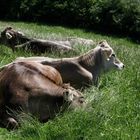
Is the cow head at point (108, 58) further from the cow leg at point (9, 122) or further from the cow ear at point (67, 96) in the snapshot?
the cow leg at point (9, 122)

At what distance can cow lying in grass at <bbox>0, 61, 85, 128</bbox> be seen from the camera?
27.3 feet

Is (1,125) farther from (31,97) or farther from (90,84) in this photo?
(90,84)

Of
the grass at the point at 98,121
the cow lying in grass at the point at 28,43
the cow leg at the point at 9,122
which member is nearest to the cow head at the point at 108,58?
the grass at the point at 98,121

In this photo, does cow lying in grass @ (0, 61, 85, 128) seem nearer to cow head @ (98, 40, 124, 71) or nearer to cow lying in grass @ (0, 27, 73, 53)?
cow head @ (98, 40, 124, 71)

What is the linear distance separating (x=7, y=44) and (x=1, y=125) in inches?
273

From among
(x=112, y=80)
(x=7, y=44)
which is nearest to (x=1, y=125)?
(x=112, y=80)

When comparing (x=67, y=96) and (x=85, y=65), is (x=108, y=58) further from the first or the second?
(x=67, y=96)

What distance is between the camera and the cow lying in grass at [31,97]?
833 cm

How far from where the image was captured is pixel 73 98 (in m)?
8.55

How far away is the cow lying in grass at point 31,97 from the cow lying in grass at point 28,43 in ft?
15.6

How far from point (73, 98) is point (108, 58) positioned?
8.76ft

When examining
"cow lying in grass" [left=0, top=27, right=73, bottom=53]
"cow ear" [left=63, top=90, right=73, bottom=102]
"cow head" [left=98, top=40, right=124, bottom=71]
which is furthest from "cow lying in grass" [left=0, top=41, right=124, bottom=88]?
"cow lying in grass" [left=0, top=27, right=73, bottom=53]

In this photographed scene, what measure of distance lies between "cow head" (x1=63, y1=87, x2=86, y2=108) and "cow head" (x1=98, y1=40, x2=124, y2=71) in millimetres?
2266

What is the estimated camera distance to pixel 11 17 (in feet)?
136
